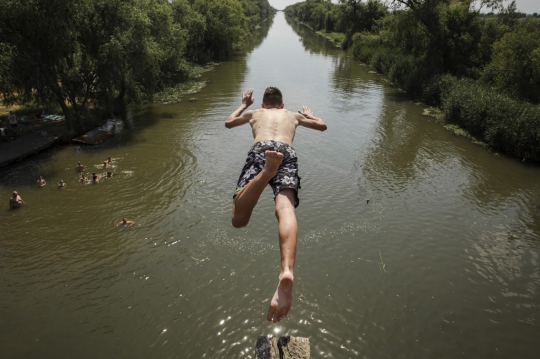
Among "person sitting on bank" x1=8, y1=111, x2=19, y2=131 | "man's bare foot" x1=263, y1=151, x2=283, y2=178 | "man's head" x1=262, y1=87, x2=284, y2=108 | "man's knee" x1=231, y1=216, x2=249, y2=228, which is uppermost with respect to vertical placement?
"man's head" x1=262, y1=87, x2=284, y2=108

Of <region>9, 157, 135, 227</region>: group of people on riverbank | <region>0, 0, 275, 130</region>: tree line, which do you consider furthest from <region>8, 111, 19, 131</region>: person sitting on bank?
<region>9, 157, 135, 227</region>: group of people on riverbank

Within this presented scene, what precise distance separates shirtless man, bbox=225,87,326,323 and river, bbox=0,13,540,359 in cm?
454

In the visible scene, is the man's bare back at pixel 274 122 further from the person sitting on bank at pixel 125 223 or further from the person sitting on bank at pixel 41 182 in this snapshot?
the person sitting on bank at pixel 41 182

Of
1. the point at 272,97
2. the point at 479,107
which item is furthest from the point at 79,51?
the point at 479,107

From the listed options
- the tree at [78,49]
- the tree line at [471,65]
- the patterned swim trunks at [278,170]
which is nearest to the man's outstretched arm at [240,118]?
the patterned swim trunks at [278,170]

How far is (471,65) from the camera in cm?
3025

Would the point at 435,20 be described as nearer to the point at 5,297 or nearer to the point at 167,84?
the point at 167,84

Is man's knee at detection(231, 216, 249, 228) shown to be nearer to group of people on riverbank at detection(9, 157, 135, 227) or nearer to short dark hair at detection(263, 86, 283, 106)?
short dark hair at detection(263, 86, 283, 106)

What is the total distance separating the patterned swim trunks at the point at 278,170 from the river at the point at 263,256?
4.57 m

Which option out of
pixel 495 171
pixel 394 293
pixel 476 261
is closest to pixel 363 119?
pixel 495 171

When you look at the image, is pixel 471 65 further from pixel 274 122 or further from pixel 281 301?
pixel 281 301

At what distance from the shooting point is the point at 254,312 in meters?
8.09

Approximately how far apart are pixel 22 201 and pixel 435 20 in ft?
105

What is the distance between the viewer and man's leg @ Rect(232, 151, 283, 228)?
348 cm
